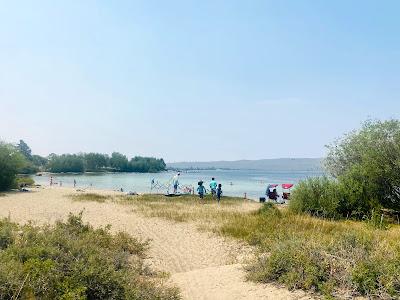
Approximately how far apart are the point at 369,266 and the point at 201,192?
97.4ft

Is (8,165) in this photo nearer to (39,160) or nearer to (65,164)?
(65,164)

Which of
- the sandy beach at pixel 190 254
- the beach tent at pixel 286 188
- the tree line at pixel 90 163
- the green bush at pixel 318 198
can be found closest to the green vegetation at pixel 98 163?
the tree line at pixel 90 163

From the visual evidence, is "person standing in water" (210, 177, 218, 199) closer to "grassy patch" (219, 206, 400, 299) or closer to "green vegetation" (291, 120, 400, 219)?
"green vegetation" (291, 120, 400, 219)

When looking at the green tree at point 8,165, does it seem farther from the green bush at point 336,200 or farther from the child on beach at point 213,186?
the green bush at point 336,200

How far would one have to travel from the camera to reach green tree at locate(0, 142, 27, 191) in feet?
137

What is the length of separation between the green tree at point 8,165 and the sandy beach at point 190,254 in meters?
17.3

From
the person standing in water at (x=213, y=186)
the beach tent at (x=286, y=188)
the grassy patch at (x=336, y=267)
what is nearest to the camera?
the grassy patch at (x=336, y=267)

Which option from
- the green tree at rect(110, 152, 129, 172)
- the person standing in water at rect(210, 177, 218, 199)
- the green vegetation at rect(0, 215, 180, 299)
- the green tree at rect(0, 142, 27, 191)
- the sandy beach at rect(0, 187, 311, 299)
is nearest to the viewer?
the green vegetation at rect(0, 215, 180, 299)

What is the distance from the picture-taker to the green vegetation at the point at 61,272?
628 cm

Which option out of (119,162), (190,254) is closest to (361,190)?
(190,254)

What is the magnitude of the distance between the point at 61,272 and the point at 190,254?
702cm

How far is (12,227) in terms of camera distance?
34.5 ft

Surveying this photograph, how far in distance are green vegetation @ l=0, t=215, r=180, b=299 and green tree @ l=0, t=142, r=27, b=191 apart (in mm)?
34364

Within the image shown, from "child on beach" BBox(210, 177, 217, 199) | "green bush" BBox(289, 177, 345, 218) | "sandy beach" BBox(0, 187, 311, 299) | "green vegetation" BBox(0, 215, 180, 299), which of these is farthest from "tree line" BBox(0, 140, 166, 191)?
"green vegetation" BBox(0, 215, 180, 299)
